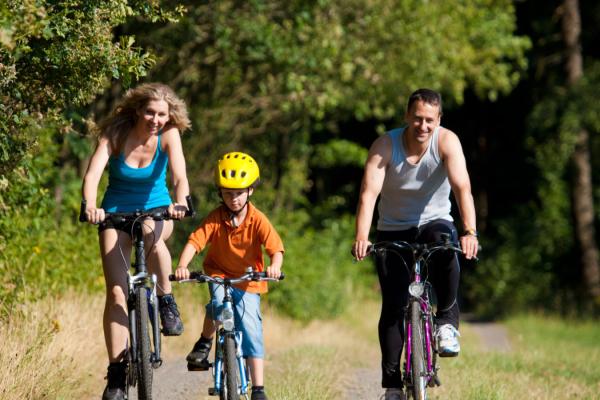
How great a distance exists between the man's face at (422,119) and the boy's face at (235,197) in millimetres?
1076

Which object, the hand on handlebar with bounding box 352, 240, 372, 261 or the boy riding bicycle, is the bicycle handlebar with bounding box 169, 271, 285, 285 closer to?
the boy riding bicycle

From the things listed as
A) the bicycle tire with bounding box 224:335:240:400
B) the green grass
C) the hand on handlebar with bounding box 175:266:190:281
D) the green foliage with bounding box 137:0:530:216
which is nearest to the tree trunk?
the green foliage with bounding box 137:0:530:216

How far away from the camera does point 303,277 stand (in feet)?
60.9

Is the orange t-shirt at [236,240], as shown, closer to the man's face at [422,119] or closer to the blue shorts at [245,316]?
the blue shorts at [245,316]

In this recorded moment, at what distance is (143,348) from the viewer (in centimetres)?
667

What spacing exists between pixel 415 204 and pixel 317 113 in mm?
12513

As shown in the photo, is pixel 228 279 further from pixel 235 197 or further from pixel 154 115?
pixel 154 115

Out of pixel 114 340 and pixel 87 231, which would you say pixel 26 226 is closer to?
pixel 87 231

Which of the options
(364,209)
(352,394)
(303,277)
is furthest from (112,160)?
(303,277)

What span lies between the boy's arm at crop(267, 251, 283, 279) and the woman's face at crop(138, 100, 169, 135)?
3.53 feet

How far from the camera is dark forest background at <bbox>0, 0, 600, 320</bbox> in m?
8.22

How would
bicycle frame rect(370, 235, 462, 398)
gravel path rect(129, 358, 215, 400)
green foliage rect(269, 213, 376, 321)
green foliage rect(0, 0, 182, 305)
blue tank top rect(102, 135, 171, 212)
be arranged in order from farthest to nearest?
green foliage rect(269, 213, 376, 321) → gravel path rect(129, 358, 215, 400) → green foliage rect(0, 0, 182, 305) → blue tank top rect(102, 135, 171, 212) → bicycle frame rect(370, 235, 462, 398)

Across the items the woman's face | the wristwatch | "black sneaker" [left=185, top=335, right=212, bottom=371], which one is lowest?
"black sneaker" [left=185, top=335, right=212, bottom=371]

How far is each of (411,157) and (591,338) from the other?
15004mm
